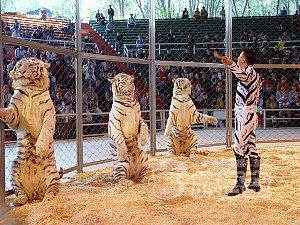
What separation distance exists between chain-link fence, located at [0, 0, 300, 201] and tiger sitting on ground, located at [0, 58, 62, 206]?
1615 millimetres

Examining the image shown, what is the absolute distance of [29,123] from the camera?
163 inches

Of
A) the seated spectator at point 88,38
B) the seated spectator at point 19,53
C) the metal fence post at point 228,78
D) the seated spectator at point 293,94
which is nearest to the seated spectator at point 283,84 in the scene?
the seated spectator at point 293,94

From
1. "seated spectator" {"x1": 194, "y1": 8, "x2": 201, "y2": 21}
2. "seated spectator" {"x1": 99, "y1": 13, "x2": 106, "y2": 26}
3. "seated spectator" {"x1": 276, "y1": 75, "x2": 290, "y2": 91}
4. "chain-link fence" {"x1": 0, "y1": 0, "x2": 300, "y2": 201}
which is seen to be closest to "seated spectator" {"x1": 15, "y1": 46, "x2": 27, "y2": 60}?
"chain-link fence" {"x1": 0, "y1": 0, "x2": 300, "y2": 201}

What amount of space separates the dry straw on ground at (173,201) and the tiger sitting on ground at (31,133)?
0.23m

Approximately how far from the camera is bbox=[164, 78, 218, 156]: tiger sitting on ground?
22.7 ft

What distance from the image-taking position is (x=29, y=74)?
13.6ft

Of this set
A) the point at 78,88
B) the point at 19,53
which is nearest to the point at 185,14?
the point at 19,53

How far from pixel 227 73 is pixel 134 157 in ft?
13.4

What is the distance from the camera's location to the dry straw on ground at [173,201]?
356cm

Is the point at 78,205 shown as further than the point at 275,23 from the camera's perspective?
No

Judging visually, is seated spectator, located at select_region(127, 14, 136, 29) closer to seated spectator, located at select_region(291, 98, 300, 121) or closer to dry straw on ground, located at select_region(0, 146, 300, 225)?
dry straw on ground, located at select_region(0, 146, 300, 225)

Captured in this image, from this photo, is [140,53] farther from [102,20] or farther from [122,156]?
[122,156]

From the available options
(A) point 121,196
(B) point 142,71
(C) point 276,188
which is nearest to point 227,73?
(B) point 142,71

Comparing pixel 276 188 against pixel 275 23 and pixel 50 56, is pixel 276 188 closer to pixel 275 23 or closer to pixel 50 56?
pixel 50 56
